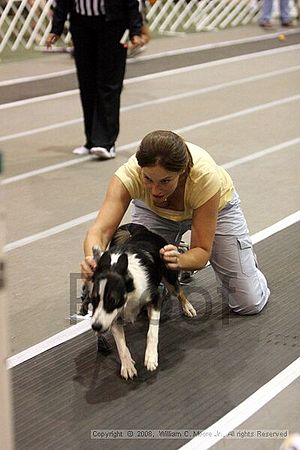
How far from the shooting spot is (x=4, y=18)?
10156 mm

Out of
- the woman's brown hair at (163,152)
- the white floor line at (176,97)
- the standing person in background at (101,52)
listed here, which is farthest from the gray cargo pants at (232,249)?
the white floor line at (176,97)

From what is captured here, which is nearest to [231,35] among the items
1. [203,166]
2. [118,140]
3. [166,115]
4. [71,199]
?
[166,115]

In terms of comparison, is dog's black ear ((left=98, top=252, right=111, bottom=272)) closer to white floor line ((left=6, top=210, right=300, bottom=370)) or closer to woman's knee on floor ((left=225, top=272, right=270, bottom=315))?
white floor line ((left=6, top=210, right=300, bottom=370))

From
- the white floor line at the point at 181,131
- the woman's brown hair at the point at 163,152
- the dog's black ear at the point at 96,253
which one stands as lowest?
the white floor line at the point at 181,131

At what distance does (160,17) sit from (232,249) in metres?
9.23

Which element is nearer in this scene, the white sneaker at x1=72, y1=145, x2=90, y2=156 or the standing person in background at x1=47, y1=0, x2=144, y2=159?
the standing person in background at x1=47, y1=0, x2=144, y2=159

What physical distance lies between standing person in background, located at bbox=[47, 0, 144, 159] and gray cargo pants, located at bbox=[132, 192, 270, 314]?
2333 millimetres

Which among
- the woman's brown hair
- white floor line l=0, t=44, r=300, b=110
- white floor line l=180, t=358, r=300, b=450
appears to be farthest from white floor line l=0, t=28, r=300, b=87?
white floor line l=180, t=358, r=300, b=450

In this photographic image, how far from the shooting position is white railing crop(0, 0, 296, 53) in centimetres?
1046

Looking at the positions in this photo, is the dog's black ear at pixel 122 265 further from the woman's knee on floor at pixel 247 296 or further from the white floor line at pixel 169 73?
the white floor line at pixel 169 73

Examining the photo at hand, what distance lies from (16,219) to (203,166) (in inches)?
71.5

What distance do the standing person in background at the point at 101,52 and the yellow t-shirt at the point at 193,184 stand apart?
2.42m

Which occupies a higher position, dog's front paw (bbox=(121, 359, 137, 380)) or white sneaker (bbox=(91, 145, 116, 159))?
dog's front paw (bbox=(121, 359, 137, 380))

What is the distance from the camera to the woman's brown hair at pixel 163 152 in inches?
111
